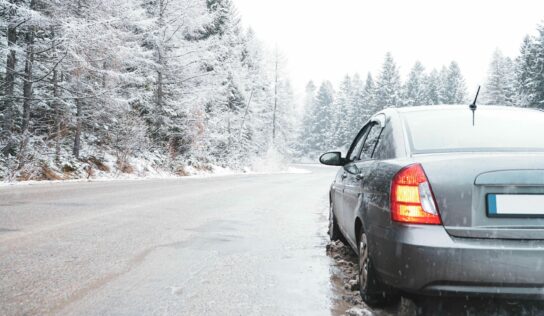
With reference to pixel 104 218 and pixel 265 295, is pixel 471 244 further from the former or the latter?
pixel 104 218

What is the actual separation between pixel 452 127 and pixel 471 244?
1.20 meters

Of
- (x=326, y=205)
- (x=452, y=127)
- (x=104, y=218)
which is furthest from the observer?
(x=326, y=205)

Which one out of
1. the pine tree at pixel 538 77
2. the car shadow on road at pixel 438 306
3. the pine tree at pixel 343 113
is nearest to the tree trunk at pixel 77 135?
the car shadow on road at pixel 438 306

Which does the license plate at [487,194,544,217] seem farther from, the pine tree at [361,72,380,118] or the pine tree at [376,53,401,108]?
the pine tree at [361,72,380,118]

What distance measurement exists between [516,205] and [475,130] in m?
0.92

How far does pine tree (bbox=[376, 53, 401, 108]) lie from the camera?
6462 cm

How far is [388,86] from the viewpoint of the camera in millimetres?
64875

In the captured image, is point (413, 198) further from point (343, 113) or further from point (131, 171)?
point (343, 113)

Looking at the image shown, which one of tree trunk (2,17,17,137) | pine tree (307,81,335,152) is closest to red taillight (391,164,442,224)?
tree trunk (2,17,17,137)

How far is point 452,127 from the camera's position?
3498 mm

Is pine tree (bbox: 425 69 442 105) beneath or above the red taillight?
above

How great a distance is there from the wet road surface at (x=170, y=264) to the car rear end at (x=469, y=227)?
0.63m

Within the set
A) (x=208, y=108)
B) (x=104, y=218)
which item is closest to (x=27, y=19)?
(x=104, y=218)

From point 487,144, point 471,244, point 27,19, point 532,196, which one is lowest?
point 471,244
